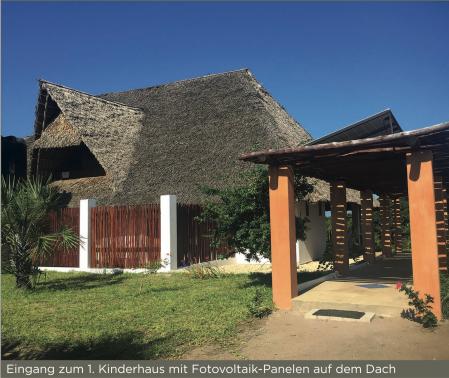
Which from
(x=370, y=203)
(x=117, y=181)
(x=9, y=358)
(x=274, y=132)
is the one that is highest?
(x=274, y=132)

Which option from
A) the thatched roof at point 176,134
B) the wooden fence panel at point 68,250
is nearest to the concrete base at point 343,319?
the thatched roof at point 176,134

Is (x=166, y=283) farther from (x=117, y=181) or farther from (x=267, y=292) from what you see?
(x=117, y=181)

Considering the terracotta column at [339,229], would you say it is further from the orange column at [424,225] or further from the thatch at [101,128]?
the thatch at [101,128]

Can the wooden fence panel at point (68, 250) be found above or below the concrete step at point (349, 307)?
above

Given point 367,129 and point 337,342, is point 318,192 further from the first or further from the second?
point 337,342

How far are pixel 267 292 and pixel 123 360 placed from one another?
4.50 m

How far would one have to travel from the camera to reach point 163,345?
562 cm

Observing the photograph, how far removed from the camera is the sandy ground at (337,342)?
5.11 meters

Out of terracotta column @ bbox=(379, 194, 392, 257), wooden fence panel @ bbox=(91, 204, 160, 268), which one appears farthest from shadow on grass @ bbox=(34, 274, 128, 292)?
terracotta column @ bbox=(379, 194, 392, 257)

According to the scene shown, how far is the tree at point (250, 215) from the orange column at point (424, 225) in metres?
2.93

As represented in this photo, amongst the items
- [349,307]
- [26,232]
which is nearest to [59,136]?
[26,232]

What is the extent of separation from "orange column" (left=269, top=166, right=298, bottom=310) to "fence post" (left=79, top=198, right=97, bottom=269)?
845cm

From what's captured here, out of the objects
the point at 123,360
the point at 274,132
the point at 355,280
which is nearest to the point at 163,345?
the point at 123,360
